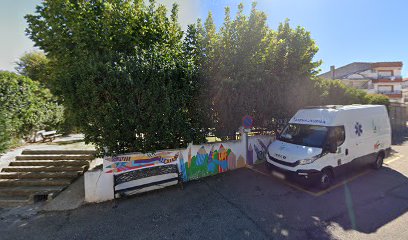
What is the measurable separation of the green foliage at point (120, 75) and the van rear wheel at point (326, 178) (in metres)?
3.75

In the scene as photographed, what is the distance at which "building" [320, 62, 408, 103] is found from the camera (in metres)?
30.1

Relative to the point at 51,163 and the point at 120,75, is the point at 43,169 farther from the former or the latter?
the point at 120,75

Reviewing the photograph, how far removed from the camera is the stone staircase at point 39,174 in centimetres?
518

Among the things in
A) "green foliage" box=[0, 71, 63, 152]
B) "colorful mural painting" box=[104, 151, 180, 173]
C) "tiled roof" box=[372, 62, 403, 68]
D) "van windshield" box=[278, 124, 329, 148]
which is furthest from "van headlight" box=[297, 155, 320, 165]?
"tiled roof" box=[372, 62, 403, 68]

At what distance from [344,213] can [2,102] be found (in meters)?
11.6

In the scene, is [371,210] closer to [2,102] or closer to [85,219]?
[85,219]

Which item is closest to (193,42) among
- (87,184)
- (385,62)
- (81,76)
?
(81,76)

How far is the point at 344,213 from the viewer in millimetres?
4238

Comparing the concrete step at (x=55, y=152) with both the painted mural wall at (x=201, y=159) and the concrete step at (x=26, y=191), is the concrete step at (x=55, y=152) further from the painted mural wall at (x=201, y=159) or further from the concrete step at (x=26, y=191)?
the painted mural wall at (x=201, y=159)

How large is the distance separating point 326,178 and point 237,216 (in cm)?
311

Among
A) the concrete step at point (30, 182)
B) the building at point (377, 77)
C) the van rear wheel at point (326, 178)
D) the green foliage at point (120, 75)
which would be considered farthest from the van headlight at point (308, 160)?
the building at point (377, 77)

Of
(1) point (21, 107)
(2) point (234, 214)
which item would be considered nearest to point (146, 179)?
(2) point (234, 214)

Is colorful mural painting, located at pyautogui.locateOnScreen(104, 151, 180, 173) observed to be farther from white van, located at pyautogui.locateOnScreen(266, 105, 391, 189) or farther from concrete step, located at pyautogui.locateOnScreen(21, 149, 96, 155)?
white van, located at pyautogui.locateOnScreen(266, 105, 391, 189)

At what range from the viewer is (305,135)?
5.98 m
